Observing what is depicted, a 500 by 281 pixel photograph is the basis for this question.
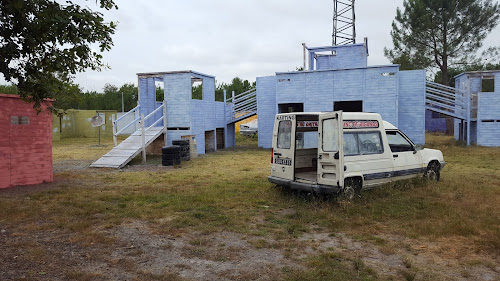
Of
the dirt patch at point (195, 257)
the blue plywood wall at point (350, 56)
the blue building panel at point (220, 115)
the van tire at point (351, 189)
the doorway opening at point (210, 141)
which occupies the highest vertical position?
the blue plywood wall at point (350, 56)

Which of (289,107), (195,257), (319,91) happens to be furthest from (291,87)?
(195,257)

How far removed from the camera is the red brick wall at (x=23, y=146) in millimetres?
9773

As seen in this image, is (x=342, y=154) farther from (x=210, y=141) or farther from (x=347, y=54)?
(x=347, y=54)

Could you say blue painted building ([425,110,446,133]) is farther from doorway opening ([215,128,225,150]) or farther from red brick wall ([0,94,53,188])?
red brick wall ([0,94,53,188])

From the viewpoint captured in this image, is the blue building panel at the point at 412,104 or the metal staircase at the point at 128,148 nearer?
the metal staircase at the point at 128,148

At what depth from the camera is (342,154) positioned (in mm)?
7270

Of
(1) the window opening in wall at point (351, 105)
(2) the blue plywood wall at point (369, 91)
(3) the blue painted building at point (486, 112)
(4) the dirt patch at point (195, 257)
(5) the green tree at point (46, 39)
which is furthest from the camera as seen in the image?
(1) the window opening in wall at point (351, 105)

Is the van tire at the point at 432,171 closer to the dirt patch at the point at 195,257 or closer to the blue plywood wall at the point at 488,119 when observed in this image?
the dirt patch at the point at 195,257

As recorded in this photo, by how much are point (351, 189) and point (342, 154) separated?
89 centimetres

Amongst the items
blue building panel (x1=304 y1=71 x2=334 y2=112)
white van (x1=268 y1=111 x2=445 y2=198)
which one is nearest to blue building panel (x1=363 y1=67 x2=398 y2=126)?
blue building panel (x1=304 y1=71 x2=334 y2=112)

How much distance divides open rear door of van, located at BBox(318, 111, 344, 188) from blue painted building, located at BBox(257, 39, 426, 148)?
44.6 ft

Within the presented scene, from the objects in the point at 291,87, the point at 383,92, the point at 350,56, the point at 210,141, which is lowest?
the point at 210,141

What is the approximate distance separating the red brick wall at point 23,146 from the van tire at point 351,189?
28.5 ft

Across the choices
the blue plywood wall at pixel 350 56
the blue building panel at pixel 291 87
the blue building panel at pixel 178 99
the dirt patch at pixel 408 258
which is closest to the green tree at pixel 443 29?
the blue plywood wall at pixel 350 56
